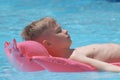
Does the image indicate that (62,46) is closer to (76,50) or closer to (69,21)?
(76,50)

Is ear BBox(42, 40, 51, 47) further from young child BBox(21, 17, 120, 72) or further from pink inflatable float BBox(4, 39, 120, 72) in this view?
pink inflatable float BBox(4, 39, 120, 72)

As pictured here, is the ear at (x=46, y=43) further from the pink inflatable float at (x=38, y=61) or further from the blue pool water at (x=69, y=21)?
the blue pool water at (x=69, y=21)

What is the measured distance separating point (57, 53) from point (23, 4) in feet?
24.2

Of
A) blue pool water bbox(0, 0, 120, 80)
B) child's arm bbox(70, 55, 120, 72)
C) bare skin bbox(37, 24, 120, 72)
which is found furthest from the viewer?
blue pool water bbox(0, 0, 120, 80)

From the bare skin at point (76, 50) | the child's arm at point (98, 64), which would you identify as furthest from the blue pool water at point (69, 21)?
the bare skin at point (76, 50)

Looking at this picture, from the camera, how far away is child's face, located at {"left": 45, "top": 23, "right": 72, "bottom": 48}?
4.61 metres

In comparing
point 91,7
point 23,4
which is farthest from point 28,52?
point 23,4

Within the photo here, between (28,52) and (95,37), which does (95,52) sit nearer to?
(28,52)

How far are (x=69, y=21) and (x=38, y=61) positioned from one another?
15.4 ft

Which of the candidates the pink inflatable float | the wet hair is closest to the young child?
the wet hair

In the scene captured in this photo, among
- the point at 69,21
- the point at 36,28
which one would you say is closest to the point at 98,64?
the point at 36,28

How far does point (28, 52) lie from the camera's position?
15.0ft

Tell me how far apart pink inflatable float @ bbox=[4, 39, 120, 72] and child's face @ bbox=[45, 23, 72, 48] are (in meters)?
0.15

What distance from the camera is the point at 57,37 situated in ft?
15.3
